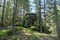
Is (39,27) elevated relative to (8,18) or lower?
lower

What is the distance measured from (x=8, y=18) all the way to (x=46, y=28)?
1048 cm

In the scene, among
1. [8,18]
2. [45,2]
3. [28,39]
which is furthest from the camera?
[8,18]

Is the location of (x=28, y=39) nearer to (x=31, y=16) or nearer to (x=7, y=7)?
(x=31, y=16)

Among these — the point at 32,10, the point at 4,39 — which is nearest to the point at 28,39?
the point at 4,39

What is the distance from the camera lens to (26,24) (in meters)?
29.2

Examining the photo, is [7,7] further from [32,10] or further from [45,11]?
[45,11]

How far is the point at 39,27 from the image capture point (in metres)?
27.0

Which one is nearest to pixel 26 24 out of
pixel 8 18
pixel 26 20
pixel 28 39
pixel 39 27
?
pixel 26 20

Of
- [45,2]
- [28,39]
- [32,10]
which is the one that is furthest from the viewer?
[32,10]

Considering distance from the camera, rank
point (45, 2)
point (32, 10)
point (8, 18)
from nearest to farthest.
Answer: point (45, 2) → point (8, 18) → point (32, 10)

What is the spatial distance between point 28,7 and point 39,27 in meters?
8.12

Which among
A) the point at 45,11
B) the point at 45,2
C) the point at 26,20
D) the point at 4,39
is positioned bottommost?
the point at 4,39

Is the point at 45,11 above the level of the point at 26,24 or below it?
above

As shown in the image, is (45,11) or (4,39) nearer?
(4,39)
